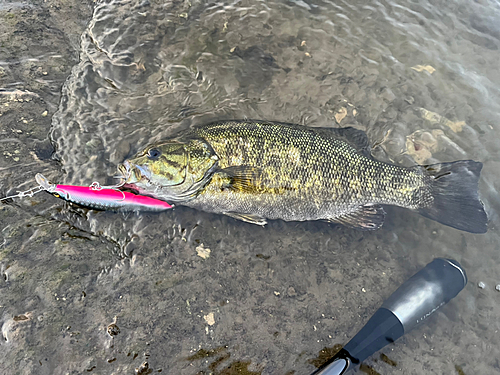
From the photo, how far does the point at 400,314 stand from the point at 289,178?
1763 millimetres

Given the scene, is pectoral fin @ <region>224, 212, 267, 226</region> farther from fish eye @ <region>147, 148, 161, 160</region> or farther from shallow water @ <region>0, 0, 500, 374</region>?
fish eye @ <region>147, 148, 161, 160</region>

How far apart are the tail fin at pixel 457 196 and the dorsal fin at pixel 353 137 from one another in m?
0.80

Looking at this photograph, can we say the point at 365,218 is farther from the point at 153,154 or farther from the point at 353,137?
the point at 153,154

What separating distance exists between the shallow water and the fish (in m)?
0.34

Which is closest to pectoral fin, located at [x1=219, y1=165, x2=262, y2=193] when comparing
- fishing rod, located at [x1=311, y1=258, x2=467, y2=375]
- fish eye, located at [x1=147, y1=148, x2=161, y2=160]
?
fish eye, located at [x1=147, y1=148, x2=161, y2=160]

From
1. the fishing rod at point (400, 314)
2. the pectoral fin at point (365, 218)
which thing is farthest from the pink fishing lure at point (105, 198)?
the fishing rod at point (400, 314)

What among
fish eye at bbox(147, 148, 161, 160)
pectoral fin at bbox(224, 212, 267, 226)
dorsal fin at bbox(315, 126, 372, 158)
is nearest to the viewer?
fish eye at bbox(147, 148, 161, 160)

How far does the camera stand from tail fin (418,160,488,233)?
10.7 ft

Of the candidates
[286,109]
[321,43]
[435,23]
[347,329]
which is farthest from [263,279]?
[435,23]

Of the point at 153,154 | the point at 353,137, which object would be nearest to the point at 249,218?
the point at 153,154

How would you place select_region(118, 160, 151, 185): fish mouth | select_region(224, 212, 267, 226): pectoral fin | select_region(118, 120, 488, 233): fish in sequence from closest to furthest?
select_region(118, 160, 151, 185): fish mouth, select_region(118, 120, 488, 233): fish, select_region(224, 212, 267, 226): pectoral fin

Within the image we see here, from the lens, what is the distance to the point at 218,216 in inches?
139

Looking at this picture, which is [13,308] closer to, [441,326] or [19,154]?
[19,154]

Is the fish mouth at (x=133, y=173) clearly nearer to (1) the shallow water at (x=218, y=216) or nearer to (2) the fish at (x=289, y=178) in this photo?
(2) the fish at (x=289, y=178)
